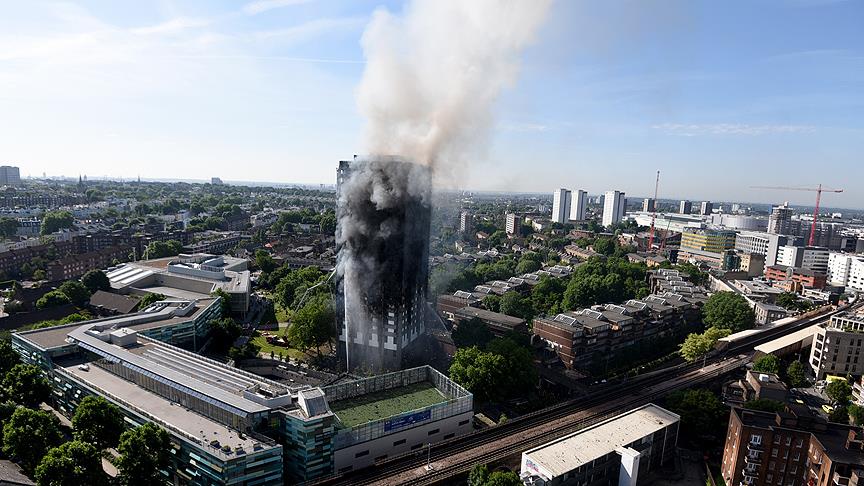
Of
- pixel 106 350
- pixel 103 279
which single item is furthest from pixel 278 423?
pixel 103 279

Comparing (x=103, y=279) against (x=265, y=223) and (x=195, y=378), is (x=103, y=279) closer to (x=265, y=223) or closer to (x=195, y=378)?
(x=195, y=378)

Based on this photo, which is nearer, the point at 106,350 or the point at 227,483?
the point at 227,483

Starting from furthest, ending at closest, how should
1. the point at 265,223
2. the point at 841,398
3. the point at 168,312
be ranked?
the point at 265,223 < the point at 168,312 < the point at 841,398

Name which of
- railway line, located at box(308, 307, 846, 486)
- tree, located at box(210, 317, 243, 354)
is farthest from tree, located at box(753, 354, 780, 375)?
tree, located at box(210, 317, 243, 354)

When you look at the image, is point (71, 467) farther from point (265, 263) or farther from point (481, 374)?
point (265, 263)

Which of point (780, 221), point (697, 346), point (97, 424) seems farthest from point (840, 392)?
point (780, 221)

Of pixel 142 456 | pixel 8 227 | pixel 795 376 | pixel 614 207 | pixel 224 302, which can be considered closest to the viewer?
pixel 142 456

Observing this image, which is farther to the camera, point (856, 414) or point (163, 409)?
point (856, 414)

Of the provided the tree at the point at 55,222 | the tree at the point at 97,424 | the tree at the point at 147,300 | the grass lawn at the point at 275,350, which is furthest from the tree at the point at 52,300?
the tree at the point at 55,222
